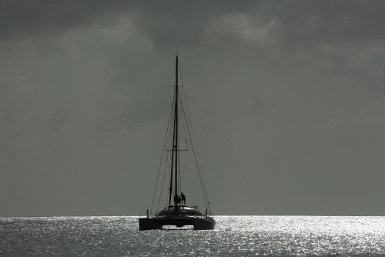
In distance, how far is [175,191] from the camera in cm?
15288

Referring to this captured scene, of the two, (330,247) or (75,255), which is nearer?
(75,255)

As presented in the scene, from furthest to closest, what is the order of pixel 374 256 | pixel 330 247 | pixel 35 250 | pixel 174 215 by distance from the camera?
pixel 174 215 < pixel 330 247 < pixel 35 250 < pixel 374 256

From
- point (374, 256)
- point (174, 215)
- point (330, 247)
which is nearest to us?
point (374, 256)

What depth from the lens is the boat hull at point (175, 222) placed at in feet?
477

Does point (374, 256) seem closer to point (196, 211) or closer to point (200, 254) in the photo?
point (200, 254)

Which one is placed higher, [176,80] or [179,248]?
[176,80]

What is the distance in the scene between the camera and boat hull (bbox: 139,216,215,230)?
145 meters

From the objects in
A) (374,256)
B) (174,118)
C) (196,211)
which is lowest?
(374,256)

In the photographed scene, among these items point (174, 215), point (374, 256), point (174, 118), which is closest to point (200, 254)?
point (374, 256)

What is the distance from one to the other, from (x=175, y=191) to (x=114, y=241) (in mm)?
11985

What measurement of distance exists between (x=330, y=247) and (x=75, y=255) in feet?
117

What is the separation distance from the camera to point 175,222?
14525cm

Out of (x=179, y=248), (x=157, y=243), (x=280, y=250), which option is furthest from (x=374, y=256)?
(x=157, y=243)

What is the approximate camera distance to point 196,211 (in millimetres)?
151875
